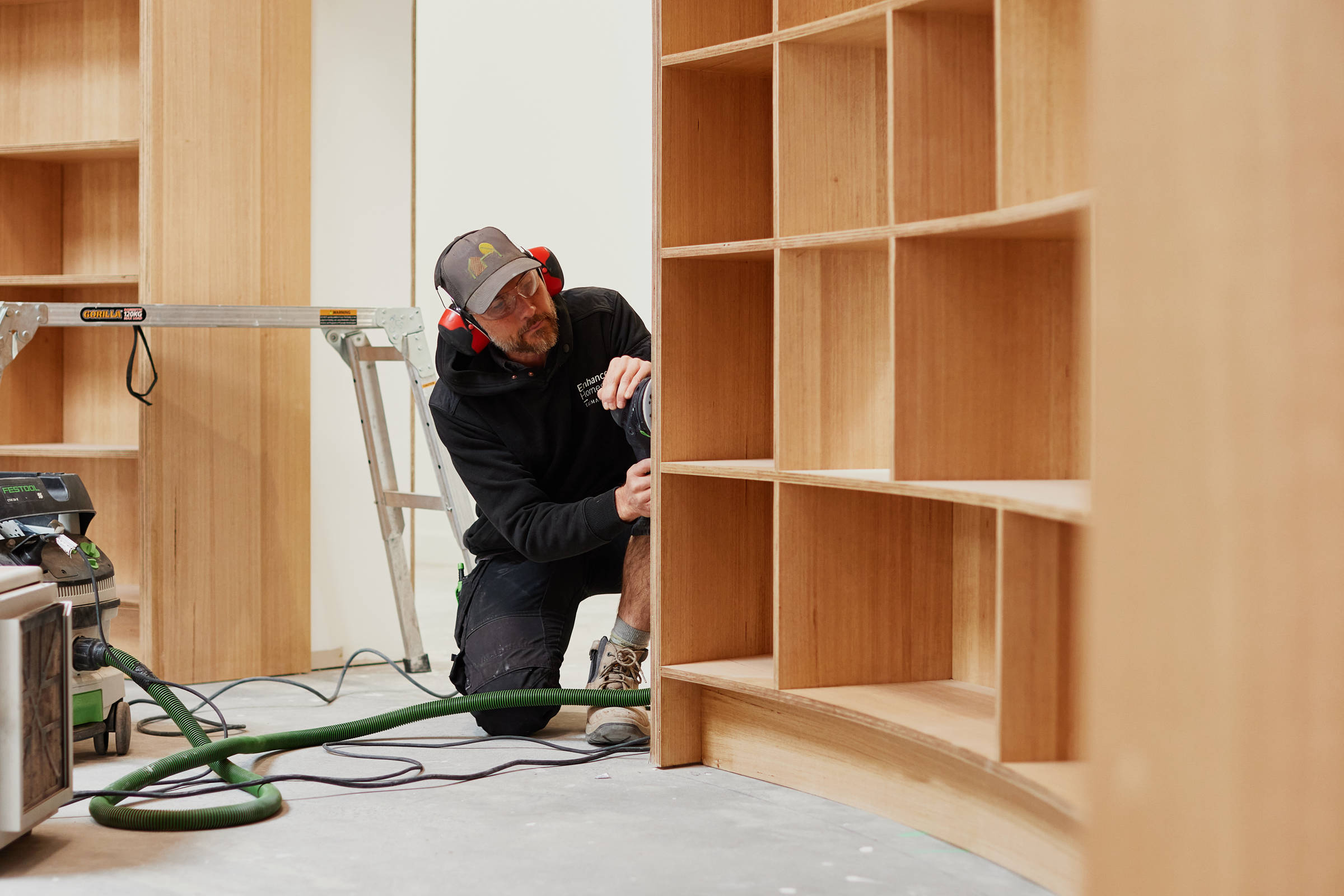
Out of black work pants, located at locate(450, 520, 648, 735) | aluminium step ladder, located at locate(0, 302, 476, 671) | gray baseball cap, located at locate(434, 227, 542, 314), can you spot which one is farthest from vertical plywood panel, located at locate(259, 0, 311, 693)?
gray baseball cap, located at locate(434, 227, 542, 314)

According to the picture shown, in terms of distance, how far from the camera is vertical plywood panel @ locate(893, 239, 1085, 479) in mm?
1942

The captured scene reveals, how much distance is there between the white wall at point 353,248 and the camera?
12.3ft

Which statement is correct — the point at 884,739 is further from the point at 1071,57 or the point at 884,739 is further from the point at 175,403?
the point at 175,403

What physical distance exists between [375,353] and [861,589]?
184 cm

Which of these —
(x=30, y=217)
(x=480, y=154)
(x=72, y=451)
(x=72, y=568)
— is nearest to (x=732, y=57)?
(x=72, y=568)

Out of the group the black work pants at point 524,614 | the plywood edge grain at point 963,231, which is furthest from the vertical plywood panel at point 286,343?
the plywood edge grain at point 963,231

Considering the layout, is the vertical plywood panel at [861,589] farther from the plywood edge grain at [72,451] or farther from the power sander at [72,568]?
the plywood edge grain at [72,451]

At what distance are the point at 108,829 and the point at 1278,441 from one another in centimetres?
211

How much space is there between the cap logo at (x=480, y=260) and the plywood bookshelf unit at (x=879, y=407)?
0.55 metres

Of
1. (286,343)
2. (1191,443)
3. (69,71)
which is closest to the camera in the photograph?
(1191,443)

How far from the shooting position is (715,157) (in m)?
2.52

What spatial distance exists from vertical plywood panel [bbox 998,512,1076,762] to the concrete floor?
25 centimetres

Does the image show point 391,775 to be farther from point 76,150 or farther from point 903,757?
point 76,150

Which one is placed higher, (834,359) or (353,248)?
(353,248)
